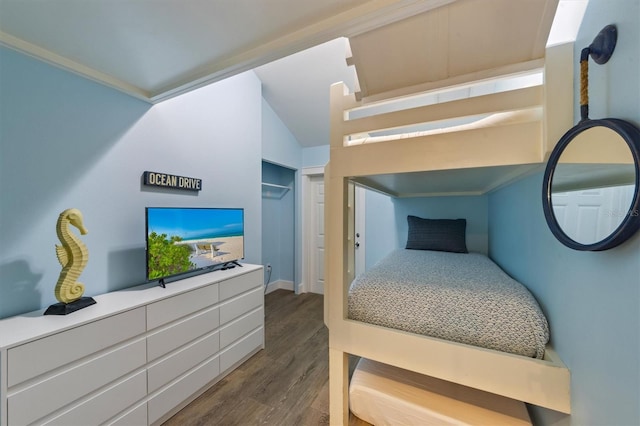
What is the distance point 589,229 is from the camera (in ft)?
2.25

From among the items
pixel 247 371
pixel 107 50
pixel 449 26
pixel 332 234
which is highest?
pixel 107 50

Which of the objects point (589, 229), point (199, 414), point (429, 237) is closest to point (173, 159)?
point (199, 414)

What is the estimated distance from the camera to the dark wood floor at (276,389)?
1481 mm

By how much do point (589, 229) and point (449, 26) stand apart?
2.74 ft

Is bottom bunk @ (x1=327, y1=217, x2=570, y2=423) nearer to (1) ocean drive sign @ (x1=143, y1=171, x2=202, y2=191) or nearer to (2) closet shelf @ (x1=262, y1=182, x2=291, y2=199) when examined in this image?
(1) ocean drive sign @ (x1=143, y1=171, x2=202, y2=191)

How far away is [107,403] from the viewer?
1.21m

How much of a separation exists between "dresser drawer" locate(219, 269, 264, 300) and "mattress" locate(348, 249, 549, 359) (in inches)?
46.1

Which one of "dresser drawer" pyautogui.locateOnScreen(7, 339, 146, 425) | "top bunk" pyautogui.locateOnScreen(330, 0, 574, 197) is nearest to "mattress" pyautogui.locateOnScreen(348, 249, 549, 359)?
"top bunk" pyautogui.locateOnScreen(330, 0, 574, 197)

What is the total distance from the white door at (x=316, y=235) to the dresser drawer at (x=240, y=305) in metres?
1.76

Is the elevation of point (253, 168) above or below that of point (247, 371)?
above

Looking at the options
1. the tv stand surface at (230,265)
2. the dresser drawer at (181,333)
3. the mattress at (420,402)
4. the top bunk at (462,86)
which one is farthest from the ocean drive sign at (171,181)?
the mattress at (420,402)

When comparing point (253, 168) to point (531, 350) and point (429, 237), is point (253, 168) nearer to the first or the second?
point (429, 237)

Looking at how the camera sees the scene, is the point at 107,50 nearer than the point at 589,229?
No

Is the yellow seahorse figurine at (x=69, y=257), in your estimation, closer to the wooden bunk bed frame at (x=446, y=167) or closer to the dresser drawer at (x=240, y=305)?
the dresser drawer at (x=240, y=305)
